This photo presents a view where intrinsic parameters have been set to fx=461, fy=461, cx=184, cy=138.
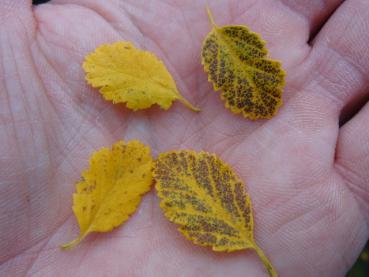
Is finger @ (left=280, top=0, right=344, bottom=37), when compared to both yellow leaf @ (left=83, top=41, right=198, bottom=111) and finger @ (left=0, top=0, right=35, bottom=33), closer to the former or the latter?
yellow leaf @ (left=83, top=41, right=198, bottom=111)

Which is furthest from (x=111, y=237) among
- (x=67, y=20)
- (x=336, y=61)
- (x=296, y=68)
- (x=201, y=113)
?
(x=336, y=61)

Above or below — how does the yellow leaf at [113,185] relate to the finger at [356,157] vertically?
below

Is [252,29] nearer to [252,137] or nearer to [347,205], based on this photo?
[252,137]

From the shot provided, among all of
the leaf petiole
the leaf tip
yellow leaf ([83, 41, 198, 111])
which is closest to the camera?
the leaf petiole

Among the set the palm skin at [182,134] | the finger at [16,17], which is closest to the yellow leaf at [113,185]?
the palm skin at [182,134]

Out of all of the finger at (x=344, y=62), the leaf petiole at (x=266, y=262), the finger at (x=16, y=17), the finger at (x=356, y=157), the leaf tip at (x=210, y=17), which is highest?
the finger at (x=344, y=62)

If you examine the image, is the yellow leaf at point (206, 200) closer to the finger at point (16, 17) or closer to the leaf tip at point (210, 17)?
the leaf tip at point (210, 17)

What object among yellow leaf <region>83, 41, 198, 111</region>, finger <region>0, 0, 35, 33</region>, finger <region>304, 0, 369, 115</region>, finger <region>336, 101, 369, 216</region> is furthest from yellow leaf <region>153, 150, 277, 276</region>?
finger <region>0, 0, 35, 33</region>

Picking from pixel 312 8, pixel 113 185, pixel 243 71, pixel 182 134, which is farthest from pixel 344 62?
pixel 113 185
